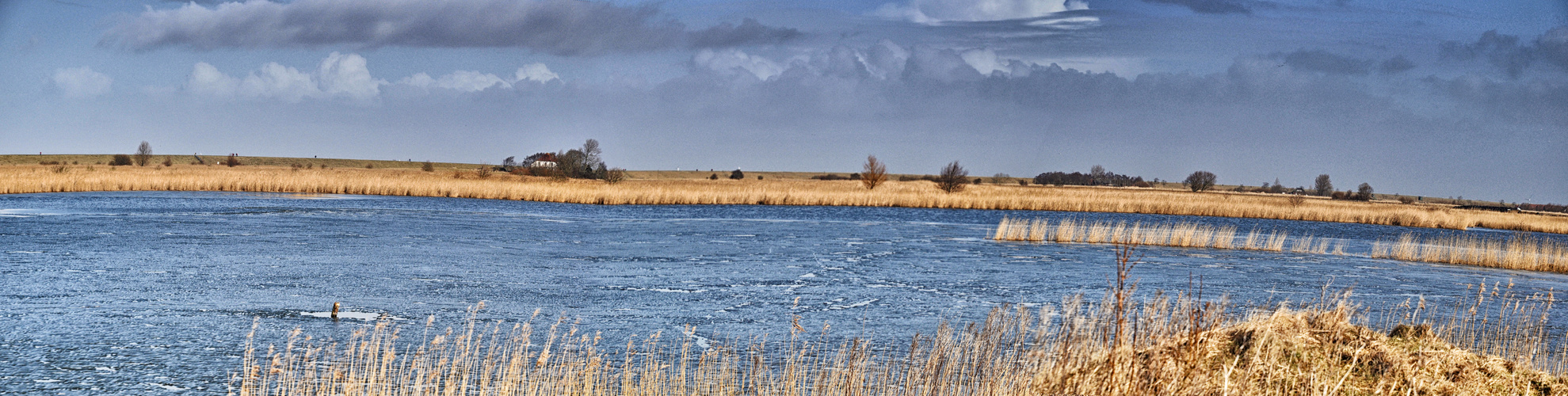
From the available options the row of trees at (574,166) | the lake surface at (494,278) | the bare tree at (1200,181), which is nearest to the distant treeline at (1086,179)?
the bare tree at (1200,181)

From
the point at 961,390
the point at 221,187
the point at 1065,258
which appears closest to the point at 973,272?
the point at 1065,258

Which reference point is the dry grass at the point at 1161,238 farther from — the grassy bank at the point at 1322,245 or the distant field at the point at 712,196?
the distant field at the point at 712,196

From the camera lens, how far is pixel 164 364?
784 cm

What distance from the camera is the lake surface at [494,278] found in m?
9.12

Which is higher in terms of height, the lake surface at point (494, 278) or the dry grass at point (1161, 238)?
the dry grass at point (1161, 238)

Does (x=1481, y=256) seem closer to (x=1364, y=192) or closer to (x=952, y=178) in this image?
(x=952, y=178)

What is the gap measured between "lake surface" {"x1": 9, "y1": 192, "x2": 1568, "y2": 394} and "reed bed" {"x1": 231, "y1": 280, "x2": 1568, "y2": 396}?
2.33ft

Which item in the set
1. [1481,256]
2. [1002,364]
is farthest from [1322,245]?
[1002,364]

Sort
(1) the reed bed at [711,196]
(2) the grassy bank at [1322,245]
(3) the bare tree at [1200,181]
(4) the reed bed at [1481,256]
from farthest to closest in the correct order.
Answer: (3) the bare tree at [1200,181] < (1) the reed bed at [711,196] < (2) the grassy bank at [1322,245] < (4) the reed bed at [1481,256]

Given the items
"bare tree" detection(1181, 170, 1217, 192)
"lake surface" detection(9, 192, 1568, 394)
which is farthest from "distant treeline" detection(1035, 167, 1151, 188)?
"lake surface" detection(9, 192, 1568, 394)

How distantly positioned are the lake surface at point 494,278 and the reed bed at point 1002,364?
0.71m

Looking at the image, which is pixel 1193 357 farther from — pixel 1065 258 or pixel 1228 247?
pixel 1228 247

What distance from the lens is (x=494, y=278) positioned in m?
14.5

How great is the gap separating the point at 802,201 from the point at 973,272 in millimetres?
30021
